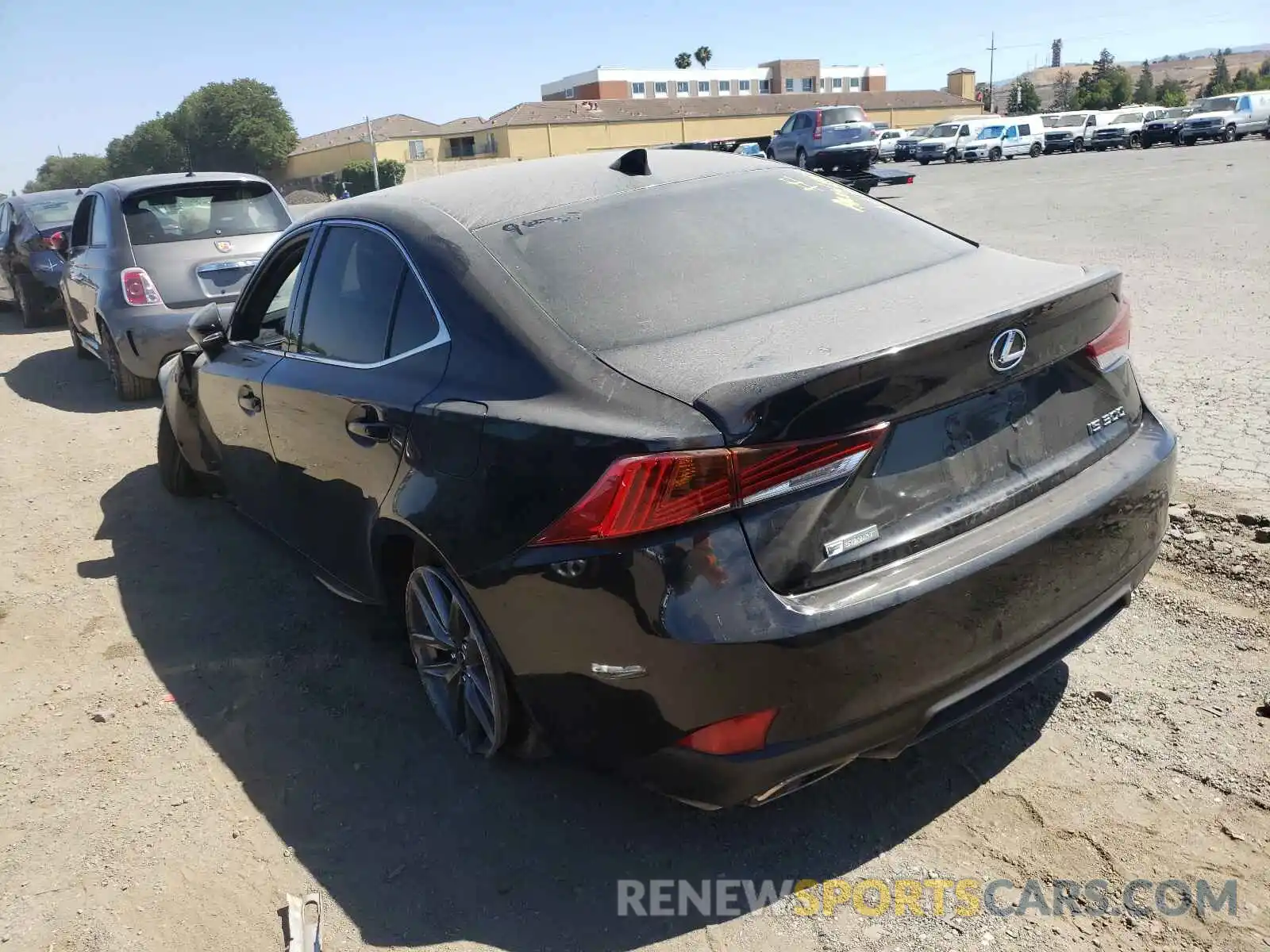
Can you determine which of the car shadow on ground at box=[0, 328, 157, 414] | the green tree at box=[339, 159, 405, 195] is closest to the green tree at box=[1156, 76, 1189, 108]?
the green tree at box=[339, 159, 405, 195]

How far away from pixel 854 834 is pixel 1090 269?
1773mm

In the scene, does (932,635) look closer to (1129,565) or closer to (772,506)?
(772,506)

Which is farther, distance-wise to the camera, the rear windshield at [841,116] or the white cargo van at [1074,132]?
the white cargo van at [1074,132]

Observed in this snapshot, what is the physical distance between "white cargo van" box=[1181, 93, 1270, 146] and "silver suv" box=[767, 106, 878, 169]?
17.5m

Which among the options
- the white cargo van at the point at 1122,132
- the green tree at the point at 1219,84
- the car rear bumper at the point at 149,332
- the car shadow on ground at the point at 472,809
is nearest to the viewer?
the car shadow on ground at the point at 472,809

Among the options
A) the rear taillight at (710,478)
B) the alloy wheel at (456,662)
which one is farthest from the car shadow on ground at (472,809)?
the rear taillight at (710,478)

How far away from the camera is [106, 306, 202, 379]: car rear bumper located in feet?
26.3

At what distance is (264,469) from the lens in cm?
420

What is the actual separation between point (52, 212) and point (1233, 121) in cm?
4379

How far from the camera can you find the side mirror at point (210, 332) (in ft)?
14.9

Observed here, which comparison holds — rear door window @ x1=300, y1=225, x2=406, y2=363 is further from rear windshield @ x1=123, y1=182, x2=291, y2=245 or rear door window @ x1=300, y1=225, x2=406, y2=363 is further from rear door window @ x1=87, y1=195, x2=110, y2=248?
rear door window @ x1=87, y1=195, x2=110, y2=248

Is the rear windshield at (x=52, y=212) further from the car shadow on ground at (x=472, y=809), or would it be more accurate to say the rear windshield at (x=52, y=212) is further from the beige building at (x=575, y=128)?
the beige building at (x=575, y=128)

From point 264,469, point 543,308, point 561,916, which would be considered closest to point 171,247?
point 264,469

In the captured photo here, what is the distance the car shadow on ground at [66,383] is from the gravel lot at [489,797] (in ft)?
13.2
